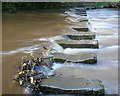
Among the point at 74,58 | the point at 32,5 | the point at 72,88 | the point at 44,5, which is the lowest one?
the point at 44,5

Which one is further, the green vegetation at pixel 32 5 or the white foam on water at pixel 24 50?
the green vegetation at pixel 32 5

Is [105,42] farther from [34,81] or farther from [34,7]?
[34,7]

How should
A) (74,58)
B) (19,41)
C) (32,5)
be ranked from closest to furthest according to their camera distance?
(74,58), (19,41), (32,5)

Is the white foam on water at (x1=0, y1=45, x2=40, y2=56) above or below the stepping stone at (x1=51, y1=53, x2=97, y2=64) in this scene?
below

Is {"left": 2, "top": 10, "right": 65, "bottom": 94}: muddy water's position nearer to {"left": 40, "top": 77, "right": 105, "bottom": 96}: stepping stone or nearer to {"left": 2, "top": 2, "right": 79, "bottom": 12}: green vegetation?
{"left": 40, "top": 77, "right": 105, "bottom": 96}: stepping stone

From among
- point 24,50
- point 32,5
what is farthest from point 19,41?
point 32,5

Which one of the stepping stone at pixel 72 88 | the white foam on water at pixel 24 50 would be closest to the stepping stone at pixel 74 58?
the white foam on water at pixel 24 50

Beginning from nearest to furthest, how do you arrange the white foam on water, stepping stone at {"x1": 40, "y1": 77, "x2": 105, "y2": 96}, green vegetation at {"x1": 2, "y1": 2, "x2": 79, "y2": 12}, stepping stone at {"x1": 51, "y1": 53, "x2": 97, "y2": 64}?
stepping stone at {"x1": 40, "y1": 77, "x2": 105, "y2": 96} → stepping stone at {"x1": 51, "y1": 53, "x2": 97, "y2": 64} → the white foam on water → green vegetation at {"x1": 2, "y1": 2, "x2": 79, "y2": 12}

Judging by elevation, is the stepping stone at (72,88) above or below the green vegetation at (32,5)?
above

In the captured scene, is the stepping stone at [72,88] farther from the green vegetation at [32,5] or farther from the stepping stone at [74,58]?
the green vegetation at [32,5]

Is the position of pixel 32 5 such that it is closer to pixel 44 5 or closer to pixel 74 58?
pixel 44 5

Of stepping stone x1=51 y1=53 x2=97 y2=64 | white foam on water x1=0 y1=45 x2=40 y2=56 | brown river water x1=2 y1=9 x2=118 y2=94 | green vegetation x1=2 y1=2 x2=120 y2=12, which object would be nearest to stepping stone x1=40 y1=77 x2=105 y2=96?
brown river water x1=2 y1=9 x2=118 y2=94

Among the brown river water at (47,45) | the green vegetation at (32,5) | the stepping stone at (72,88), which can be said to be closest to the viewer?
the stepping stone at (72,88)

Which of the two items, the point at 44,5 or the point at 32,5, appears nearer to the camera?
the point at 32,5
